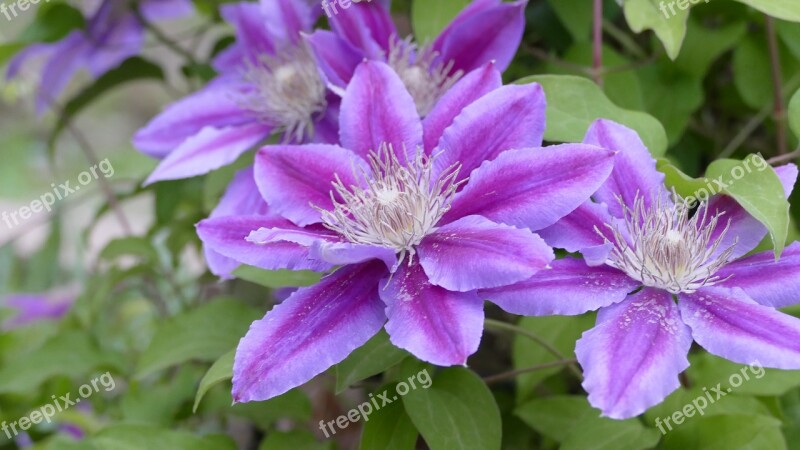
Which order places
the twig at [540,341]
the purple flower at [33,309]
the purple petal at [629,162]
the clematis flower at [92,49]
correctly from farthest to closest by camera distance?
the purple flower at [33,309], the clematis flower at [92,49], the twig at [540,341], the purple petal at [629,162]

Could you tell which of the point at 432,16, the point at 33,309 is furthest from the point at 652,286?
the point at 33,309

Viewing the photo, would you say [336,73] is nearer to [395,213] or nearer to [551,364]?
[395,213]

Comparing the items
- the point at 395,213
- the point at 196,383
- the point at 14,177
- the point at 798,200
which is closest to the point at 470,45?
the point at 395,213

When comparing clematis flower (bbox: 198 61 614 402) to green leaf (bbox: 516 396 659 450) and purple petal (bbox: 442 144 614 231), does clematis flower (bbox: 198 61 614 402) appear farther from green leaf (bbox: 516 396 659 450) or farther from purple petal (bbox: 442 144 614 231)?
green leaf (bbox: 516 396 659 450)

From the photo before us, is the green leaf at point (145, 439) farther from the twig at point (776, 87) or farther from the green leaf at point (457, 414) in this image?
the twig at point (776, 87)

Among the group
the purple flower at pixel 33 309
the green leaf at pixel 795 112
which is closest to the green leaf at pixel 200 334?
the green leaf at pixel 795 112

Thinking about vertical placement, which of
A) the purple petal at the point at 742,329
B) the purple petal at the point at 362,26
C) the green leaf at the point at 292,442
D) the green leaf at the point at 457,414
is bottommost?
the green leaf at the point at 292,442

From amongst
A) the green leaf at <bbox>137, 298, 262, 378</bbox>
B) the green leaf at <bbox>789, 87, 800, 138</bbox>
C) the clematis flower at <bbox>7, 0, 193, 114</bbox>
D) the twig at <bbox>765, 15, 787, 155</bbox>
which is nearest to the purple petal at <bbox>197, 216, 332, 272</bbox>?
the green leaf at <bbox>137, 298, 262, 378</bbox>

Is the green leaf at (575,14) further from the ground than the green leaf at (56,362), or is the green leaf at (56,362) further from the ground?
the green leaf at (575,14)
